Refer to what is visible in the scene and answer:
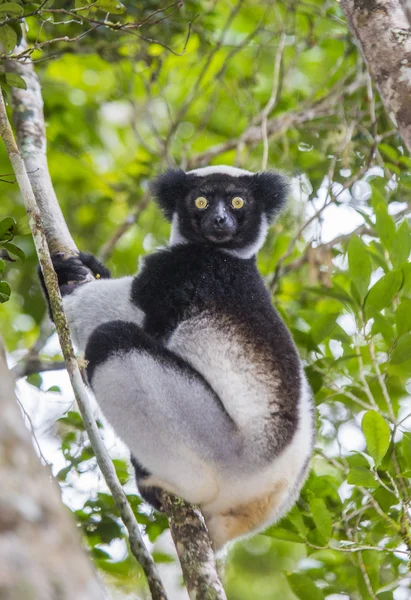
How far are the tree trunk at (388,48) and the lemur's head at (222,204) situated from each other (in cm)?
149

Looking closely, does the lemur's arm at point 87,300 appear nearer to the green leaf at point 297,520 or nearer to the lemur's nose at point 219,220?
the lemur's nose at point 219,220

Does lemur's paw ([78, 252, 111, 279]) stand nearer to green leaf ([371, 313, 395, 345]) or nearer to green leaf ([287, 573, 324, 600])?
green leaf ([371, 313, 395, 345])

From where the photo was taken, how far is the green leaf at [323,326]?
4.11 metres

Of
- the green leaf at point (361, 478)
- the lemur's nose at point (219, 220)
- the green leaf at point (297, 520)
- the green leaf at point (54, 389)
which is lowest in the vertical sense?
the green leaf at point (297, 520)

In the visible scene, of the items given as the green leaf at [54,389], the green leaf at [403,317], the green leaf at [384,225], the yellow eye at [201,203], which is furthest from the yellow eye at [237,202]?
the green leaf at [54,389]

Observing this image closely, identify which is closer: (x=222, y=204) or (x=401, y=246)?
(x=401, y=246)

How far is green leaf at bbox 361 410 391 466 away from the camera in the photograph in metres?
3.28

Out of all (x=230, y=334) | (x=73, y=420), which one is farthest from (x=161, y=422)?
(x=73, y=420)

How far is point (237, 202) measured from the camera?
4523 millimetres

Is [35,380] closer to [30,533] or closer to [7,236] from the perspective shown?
[7,236]

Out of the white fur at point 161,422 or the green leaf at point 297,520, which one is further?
the green leaf at point 297,520

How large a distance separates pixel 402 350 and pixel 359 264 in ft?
1.82

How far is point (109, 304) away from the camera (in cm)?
387

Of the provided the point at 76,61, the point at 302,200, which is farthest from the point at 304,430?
the point at 76,61
